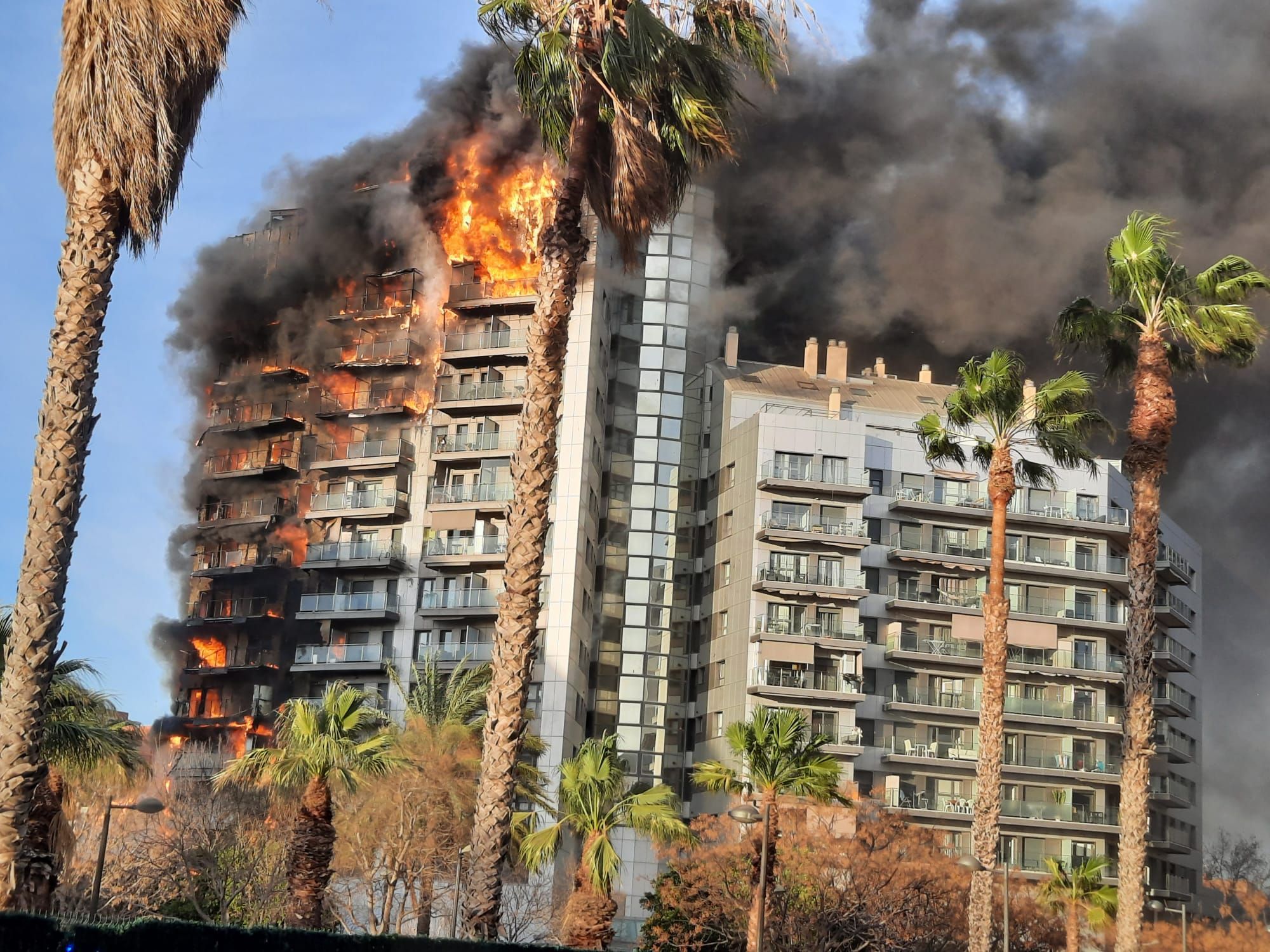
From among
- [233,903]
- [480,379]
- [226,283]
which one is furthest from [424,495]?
[233,903]

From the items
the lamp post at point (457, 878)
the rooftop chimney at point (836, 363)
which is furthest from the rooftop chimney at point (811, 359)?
the lamp post at point (457, 878)

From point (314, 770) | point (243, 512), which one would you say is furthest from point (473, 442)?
point (314, 770)

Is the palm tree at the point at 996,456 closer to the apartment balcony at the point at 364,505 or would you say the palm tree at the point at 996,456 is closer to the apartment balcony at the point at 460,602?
the apartment balcony at the point at 460,602

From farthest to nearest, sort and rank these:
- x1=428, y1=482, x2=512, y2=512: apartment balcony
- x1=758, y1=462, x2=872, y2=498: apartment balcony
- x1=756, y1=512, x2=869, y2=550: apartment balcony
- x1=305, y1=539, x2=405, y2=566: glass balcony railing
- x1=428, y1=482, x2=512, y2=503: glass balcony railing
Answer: x1=305, y1=539, x2=405, y2=566: glass balcony railing, x1=758, y1=462, x2=872, y2=498: apartment balcony, x1=428, y1=482, x2=512, y2=503: glass balcony railing, x1=428, y1=482, x2=512, y2=512: apartment balcony, x1=756, y1=512, x2=869, y2=550: apartment balcony

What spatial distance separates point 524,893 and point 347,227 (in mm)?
50948

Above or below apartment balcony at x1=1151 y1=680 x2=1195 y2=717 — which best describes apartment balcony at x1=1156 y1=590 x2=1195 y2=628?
above

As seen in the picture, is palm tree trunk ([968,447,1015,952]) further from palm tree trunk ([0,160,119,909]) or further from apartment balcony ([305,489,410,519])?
apartment balcony ([305,489,410,519])

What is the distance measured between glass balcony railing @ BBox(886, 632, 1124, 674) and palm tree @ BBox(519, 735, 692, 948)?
39.1 meters

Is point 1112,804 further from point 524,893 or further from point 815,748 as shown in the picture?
point 815,748

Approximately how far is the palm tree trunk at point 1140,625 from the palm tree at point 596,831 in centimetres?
1645

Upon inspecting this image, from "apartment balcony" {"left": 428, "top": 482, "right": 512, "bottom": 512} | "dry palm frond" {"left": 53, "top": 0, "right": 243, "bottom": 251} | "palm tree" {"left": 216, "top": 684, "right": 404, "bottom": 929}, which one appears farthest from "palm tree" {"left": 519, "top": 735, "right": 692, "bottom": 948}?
"apartment balcony" {"left": 428, "top": 482, "right": 512, "bottom": 512}

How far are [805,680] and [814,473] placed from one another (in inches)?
444

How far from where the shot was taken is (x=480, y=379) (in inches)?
3504

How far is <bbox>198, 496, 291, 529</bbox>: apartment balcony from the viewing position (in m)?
93.8
